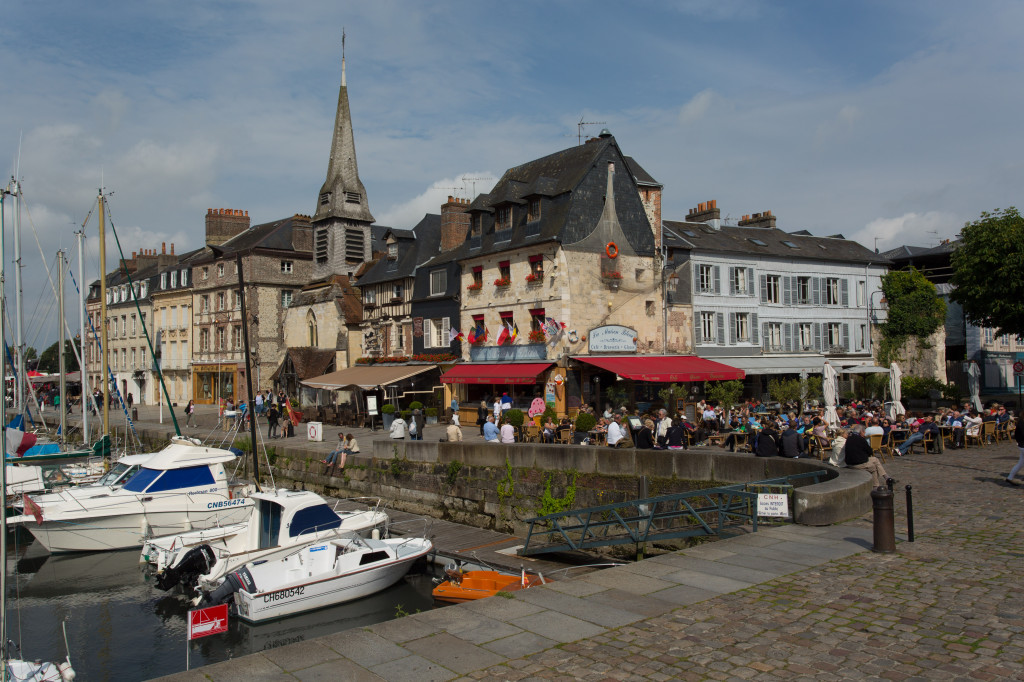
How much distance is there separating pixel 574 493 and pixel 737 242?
70.0 feet

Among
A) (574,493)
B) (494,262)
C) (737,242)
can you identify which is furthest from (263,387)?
(574,493)

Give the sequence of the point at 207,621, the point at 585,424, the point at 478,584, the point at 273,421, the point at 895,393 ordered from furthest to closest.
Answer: the point at 273,421
the point at 895,393
the point at 585,424
the point at 478,584
the point at 207,621

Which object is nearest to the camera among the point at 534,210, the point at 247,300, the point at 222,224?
the point at 534,210

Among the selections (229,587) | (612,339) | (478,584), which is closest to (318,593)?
(229,587)

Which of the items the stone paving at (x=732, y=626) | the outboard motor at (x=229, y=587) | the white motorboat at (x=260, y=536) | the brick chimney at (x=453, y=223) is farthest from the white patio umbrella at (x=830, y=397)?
the brick chimney at (x=453, y=223)

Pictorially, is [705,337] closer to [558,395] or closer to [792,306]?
[792,306]

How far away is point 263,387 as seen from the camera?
4159cm

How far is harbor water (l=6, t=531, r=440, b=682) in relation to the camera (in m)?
11.5

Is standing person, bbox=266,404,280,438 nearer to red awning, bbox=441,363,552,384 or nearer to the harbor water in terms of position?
red awning, bbox=441,363,552,384

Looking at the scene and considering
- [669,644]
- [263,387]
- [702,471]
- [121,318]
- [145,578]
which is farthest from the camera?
[121,318]

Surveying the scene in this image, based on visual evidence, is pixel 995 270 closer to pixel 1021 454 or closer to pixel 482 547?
pixel 1021 454

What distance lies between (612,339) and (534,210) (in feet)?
17.8

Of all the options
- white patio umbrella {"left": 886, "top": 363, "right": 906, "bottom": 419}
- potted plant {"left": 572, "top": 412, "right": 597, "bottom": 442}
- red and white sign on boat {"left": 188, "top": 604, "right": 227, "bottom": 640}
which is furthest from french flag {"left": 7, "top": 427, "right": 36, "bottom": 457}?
white patio umbrella {"left": 886, "top": 363, "right": 906, "bottom": 419}

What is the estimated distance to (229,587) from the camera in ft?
42.1
